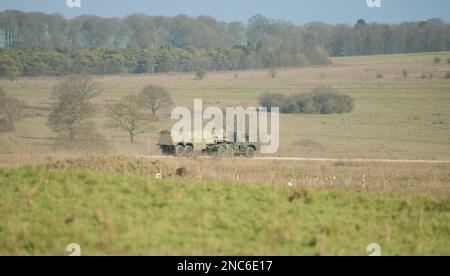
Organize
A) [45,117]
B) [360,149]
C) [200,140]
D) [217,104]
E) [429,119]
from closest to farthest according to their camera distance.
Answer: [200,140]
[360,149]
[45,117]
[429,119]
[217,104]

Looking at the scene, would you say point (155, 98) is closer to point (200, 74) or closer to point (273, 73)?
point (200, 74)

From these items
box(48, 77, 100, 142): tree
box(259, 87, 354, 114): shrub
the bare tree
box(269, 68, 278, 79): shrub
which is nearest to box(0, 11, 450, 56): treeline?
box(269, 68, 278, 79): shrub

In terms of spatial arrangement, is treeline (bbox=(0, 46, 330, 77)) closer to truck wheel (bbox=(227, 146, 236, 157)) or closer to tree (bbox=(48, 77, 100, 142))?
tree (bbox=(48, 77, 100, 142))

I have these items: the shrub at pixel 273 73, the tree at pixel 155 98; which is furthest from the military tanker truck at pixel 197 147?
the shrub at pixel 273 73

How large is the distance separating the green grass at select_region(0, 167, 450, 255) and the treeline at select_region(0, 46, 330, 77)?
82488 millimetres

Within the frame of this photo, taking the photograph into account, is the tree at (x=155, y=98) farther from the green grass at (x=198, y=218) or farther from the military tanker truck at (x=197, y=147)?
the green grass at (x=198, y=218)

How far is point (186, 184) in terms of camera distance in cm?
1842

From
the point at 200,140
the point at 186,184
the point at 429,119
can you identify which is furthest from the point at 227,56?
the point at 186,184

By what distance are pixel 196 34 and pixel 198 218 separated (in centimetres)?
13331

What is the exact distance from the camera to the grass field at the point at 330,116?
55750 mm

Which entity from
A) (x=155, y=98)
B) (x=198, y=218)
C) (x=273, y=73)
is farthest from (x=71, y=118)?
(x=273, y=73)
